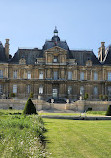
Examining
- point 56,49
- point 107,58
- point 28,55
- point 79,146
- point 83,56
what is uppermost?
point 56,49

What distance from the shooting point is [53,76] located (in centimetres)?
4366

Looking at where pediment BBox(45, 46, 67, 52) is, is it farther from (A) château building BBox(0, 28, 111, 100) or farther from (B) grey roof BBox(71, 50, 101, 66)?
(B) grey roof BBox(71, 50, 101, 66)

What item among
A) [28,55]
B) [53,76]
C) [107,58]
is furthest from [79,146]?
[107,58]

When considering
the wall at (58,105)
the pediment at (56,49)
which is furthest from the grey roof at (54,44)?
the wall at (58,105)

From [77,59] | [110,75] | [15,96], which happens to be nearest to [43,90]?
[15,96]

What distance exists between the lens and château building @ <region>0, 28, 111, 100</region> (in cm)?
4319

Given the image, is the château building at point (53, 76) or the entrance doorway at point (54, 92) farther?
the entrance doorway at point (54, 92)

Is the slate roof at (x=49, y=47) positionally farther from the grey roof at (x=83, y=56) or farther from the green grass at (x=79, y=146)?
the green grass at (x=79, y=146)

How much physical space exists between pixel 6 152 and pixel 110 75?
38.8 m

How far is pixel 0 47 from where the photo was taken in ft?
148

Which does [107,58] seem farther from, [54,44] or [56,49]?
[54,44]

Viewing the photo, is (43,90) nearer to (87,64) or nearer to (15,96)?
(15,96)

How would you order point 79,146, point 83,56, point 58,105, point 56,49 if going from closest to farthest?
1. point 79,146
2. point 58,105
3. point 56,49
4. point 83,56

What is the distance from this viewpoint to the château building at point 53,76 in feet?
142
